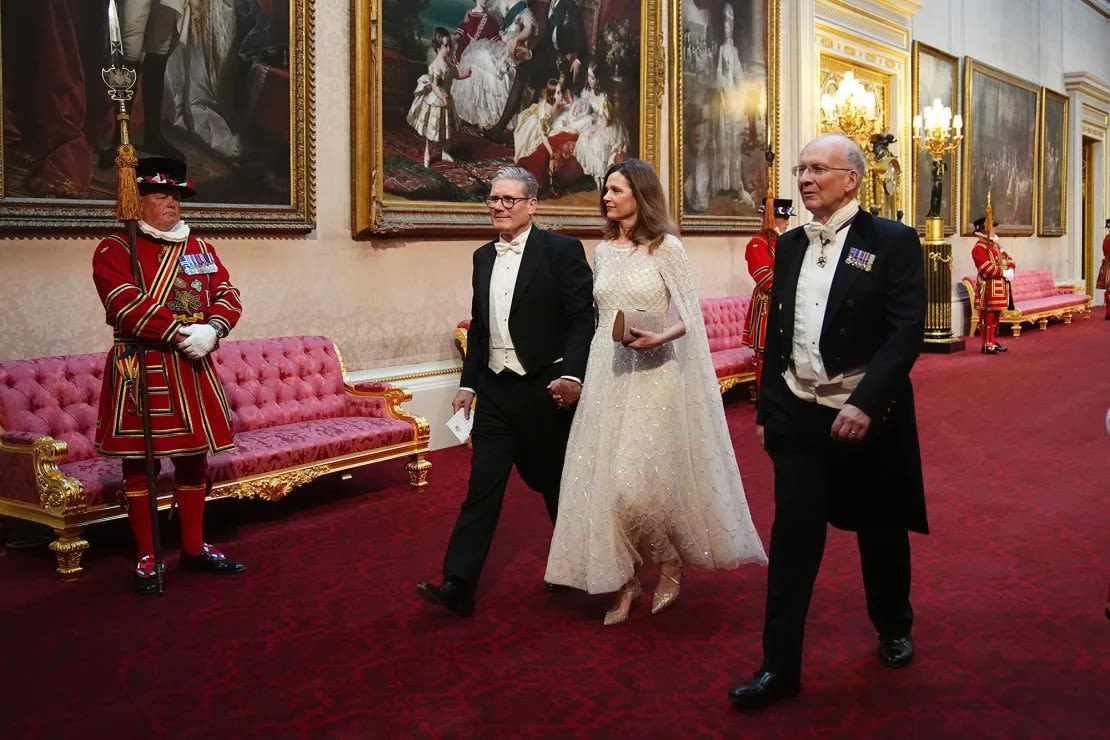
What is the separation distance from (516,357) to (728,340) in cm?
720

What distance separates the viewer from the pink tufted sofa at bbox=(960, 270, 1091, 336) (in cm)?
1728

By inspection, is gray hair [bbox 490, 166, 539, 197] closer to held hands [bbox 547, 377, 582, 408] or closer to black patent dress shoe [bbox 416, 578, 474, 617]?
held hands [bbox 547, 377, 582, 408]

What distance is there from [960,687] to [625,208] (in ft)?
6.57

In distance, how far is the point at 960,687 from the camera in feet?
11.9

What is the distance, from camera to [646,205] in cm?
417

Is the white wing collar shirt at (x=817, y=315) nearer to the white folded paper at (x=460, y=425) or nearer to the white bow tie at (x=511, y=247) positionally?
the white bow tie at (x=511, y=247)

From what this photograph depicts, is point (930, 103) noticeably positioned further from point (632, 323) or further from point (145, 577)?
point (145, 577)

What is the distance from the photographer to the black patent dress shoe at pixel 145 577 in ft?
15.8

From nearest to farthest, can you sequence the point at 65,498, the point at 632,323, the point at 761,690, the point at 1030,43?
1. the point at 761,690
2. the point at 632,323
3. the point at 65,498
4. the point at 1030,43

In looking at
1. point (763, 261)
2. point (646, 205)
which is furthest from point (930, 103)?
point (646, 205)

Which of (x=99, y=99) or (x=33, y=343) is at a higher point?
(x=99, y=99)

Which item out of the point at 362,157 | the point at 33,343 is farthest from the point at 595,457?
the point at 362,157

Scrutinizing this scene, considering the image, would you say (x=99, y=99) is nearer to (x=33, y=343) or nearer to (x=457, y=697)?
(x=33, y=343)

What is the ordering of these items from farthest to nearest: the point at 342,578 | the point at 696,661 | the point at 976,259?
1. the point at 976,259
2. the point at 342,578
3. the point at 696,661
